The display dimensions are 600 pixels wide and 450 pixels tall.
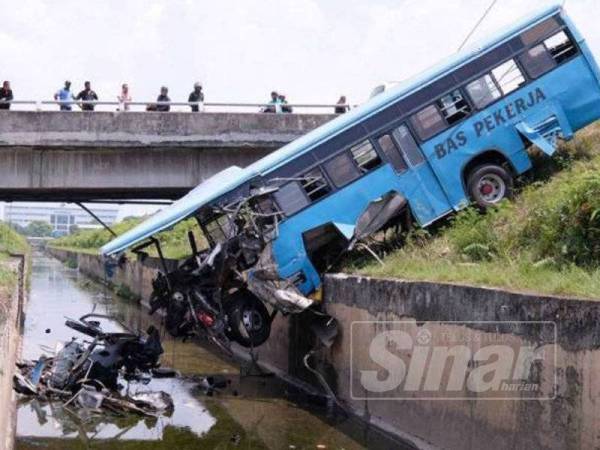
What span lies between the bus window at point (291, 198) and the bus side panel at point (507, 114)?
264cm

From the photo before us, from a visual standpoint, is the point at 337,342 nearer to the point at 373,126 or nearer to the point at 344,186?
the point at 344,186

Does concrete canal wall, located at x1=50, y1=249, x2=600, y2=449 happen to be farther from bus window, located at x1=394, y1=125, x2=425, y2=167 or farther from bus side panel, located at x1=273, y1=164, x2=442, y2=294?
bus window, located at x1=394, y1=125, x2=425, y2=167

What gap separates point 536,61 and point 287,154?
4862mm

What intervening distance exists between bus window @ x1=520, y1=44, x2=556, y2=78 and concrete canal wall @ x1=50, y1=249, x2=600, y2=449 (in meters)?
5.23

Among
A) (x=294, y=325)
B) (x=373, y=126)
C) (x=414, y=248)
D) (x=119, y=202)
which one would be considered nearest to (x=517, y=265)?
(x=414, y=248)

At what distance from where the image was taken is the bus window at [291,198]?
14.9m

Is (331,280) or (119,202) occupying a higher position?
(119,202)

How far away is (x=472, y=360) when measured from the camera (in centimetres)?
1037

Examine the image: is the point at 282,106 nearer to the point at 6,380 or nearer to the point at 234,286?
the point at 234,286

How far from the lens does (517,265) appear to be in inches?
454

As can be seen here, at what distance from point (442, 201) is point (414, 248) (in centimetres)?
126

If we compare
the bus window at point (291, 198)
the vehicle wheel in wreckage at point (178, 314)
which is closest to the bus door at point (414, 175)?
the bus window at point (291, 198)

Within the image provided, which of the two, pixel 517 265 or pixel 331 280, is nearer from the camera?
pixel 517 265

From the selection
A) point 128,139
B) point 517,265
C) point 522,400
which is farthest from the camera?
point 128,139
